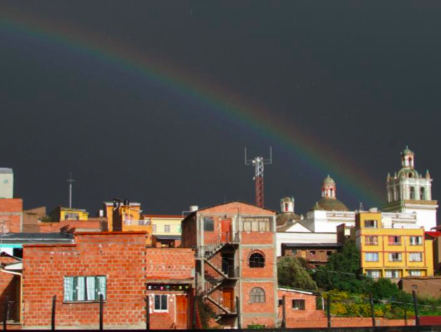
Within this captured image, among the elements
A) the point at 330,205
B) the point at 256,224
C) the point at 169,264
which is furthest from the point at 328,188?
the point at 169,264

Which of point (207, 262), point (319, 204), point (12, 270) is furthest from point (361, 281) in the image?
point (12, 270)

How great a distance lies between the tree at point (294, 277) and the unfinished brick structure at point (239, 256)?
14539mm

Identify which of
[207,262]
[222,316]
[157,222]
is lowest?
[222,316]

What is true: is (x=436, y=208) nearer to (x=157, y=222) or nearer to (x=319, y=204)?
(x=319, y=204)

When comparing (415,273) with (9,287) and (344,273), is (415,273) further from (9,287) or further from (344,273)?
(9,287)

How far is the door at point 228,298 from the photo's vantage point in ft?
234

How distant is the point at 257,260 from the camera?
75438mm

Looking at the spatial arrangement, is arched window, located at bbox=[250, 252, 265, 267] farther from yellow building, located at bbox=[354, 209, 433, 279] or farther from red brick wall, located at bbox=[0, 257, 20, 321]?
red brick wall, located at bbox=[0, 257, 20, 321]

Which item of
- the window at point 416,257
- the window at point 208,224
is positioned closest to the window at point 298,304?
the window at point 208,224

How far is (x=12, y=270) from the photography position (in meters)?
43.6

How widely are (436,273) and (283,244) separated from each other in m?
19.3

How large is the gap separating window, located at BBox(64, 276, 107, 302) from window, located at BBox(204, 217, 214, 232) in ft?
127

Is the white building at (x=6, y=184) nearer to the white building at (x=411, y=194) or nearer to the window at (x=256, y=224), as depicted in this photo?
the window at (x=256, y=224)

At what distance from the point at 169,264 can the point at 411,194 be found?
328 ft
